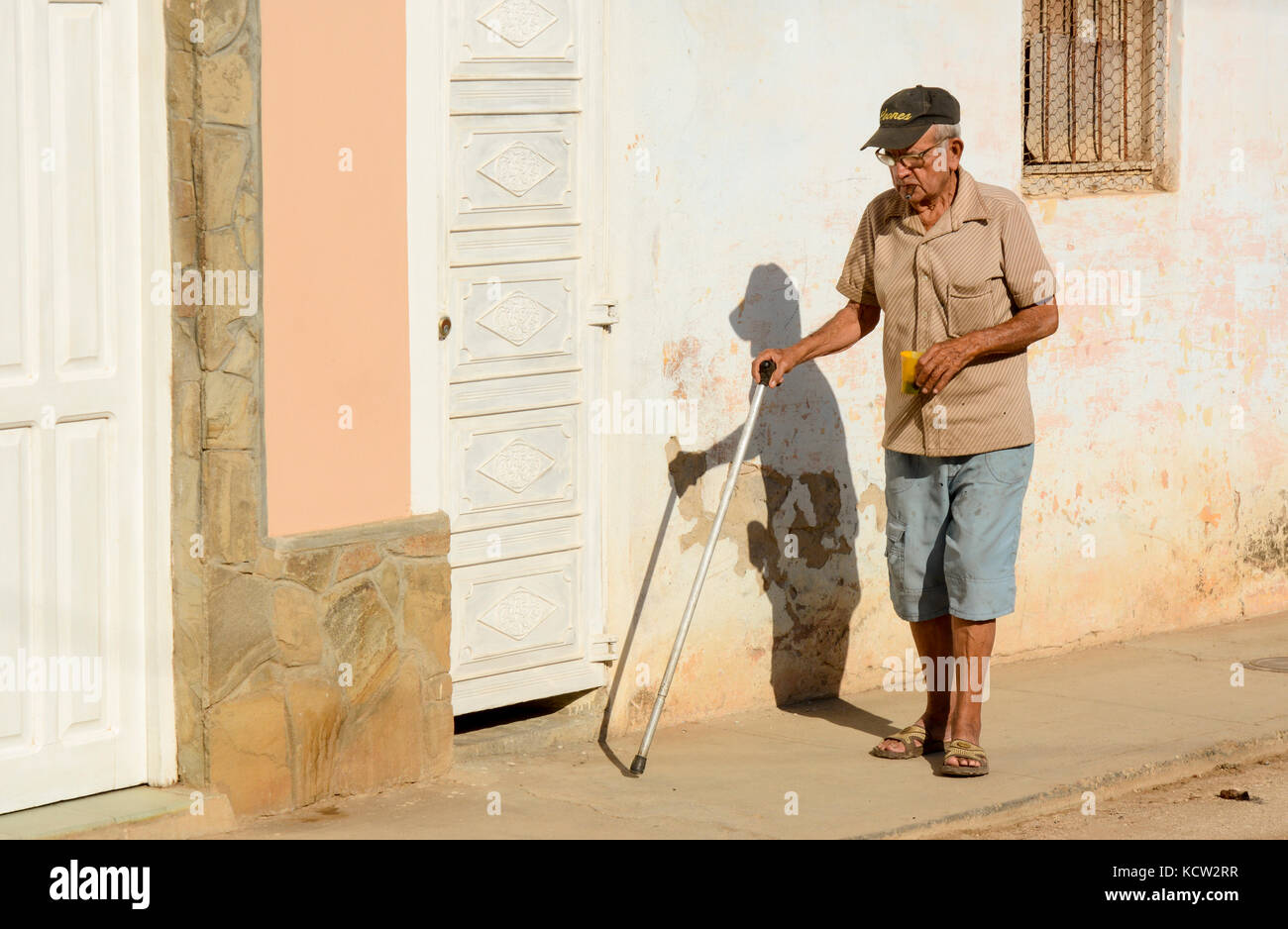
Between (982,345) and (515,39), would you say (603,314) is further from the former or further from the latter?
(982,345)

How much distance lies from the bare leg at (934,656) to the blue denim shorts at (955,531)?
6 centimetres

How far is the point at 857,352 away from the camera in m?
7.42

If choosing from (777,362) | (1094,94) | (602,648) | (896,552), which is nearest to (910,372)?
(777,362)

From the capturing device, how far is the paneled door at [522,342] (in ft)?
20.0

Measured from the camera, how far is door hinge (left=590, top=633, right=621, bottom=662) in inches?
261

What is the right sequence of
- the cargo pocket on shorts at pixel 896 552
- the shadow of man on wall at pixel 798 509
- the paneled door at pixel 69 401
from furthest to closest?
the shadow of man on wall at pixel 798 509 → the cargo pocket on shorts at pixel 896 552 → the paneled door at pixel 69 401

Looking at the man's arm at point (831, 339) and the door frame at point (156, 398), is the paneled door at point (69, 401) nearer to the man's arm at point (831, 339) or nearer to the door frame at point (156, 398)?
the door frame at point (156, 398)

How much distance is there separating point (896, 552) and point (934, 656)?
0.40 metres

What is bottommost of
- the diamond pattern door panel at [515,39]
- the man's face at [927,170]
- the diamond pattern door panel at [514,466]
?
the diamond pattern door panel at [514,466]

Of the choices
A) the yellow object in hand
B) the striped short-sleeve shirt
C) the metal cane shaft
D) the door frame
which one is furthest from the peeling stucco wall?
the door frame

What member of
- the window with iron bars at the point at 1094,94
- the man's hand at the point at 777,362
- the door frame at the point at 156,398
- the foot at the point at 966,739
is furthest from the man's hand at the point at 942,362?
the window with iron bars at the point at 1094,94

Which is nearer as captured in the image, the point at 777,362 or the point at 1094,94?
the point at 777,362

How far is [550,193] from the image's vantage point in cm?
636
